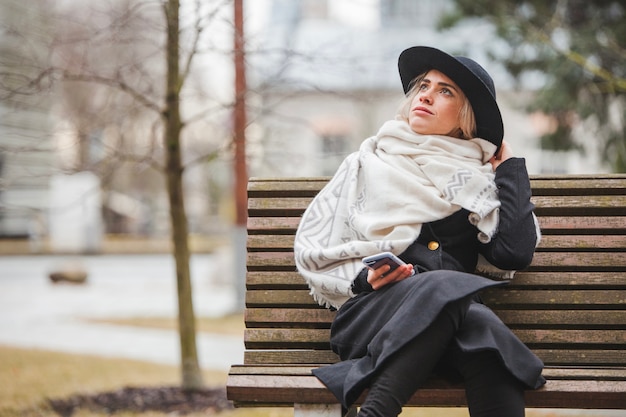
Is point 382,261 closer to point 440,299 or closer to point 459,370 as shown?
point 440,299

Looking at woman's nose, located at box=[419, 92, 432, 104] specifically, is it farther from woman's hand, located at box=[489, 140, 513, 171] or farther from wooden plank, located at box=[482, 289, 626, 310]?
wooden plank, located at box=[482, 289, 626, 310]

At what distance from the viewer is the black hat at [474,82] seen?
10.2 feet

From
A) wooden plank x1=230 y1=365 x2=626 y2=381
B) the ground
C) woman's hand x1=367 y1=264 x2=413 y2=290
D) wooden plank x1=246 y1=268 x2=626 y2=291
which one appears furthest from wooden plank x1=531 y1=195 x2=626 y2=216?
the ground

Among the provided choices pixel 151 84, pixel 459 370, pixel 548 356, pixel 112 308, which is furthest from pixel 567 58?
pixel 459 370

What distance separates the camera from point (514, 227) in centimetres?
302

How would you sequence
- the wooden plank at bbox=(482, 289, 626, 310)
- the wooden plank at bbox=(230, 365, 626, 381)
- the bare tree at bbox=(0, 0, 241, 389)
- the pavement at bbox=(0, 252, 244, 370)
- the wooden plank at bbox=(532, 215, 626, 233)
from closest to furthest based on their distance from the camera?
the wooden plank at bbox=(230, 365, 626, 381) → the wooden plank at bbox=(482, 289, 626, 310) → the wooden plank at bbox=(532, 215, 626, 233) → the bare tree at bbox=(0, 0, 241, 389) → the pavement at bbox=(0, 252, 244, 370)

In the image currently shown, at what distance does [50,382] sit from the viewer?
6.74m

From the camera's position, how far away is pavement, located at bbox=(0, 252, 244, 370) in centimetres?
899

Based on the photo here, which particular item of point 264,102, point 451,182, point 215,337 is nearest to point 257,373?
point 451,182

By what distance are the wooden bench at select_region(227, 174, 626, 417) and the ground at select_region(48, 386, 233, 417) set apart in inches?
88.7

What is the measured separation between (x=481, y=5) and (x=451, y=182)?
967cm

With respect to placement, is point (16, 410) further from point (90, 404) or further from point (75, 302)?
point (75, 302)

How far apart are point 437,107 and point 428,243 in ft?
1.64

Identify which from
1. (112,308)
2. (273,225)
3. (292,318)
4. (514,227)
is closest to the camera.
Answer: (514,227)
